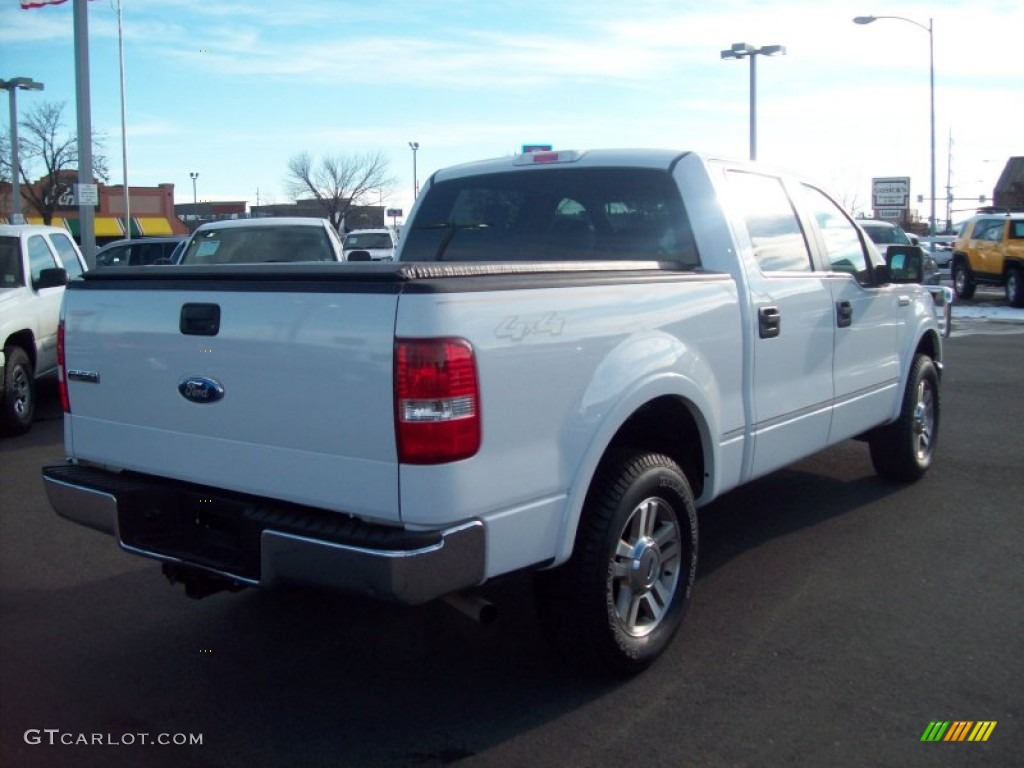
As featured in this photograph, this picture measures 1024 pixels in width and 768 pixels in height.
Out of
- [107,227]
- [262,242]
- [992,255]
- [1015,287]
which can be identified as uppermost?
[107,227]

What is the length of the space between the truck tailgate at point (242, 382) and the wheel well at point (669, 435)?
117 centimetres

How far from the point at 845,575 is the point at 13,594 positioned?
4.05 meters

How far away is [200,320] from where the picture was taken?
360 cm

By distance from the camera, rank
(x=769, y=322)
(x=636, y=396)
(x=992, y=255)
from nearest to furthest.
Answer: (x=636, y=396) → (x=769, y=322) → (x=992, y=255)

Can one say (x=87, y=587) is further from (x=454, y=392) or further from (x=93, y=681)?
(x=454, y=392)

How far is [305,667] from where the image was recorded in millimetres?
4238

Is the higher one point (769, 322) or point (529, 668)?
point (769, 322)

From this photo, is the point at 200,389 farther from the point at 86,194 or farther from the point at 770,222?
the point at 86,194

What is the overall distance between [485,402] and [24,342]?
7745 millimetres

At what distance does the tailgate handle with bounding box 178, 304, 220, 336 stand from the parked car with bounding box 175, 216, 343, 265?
7695 mm

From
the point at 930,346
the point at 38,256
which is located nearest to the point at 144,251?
the point at 38,256

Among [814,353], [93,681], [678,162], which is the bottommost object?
[93,681]

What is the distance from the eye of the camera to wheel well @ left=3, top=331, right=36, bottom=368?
9383 millimetres

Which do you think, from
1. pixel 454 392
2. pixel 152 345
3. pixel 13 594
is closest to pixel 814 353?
pixel 454 392
